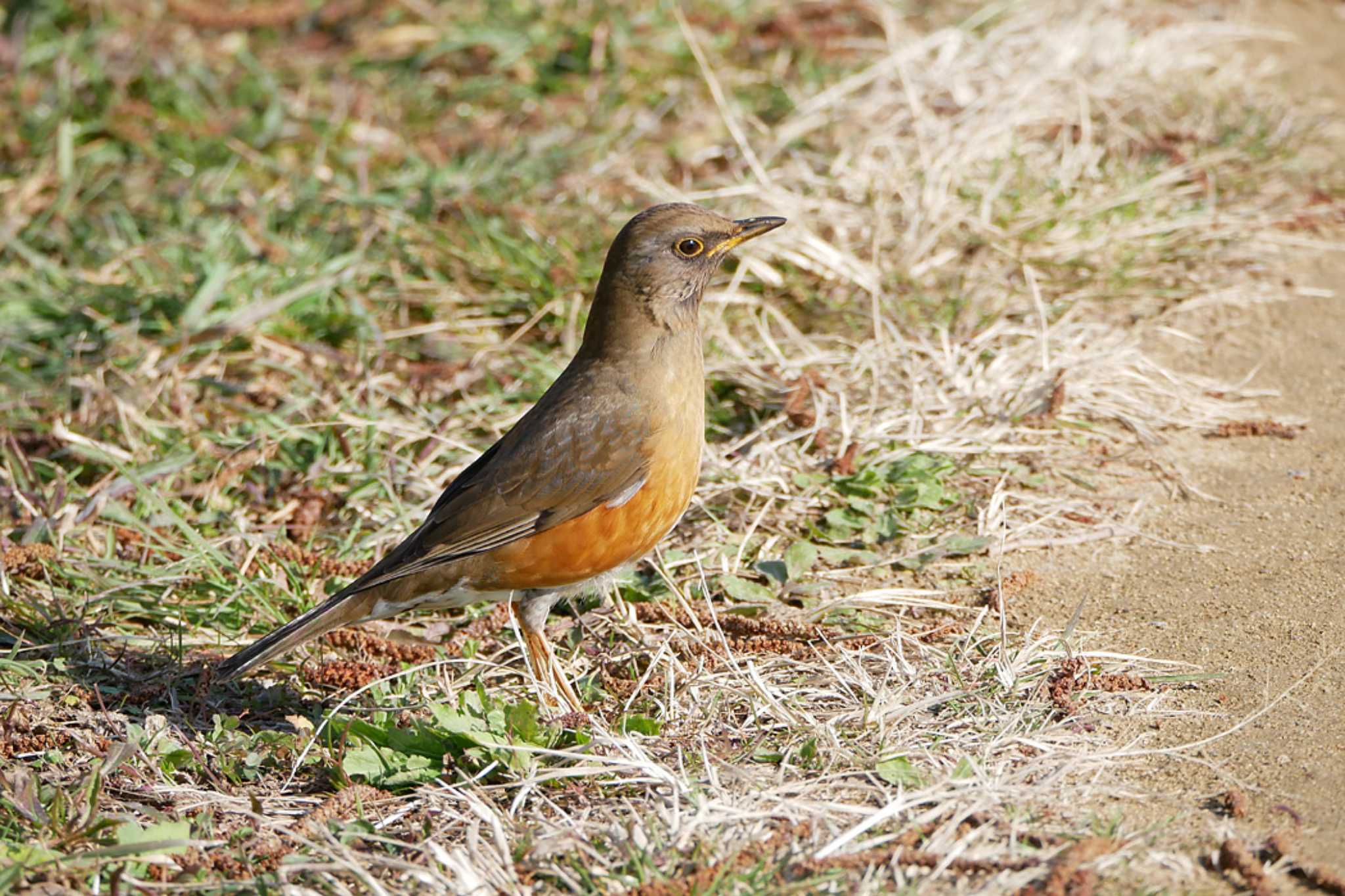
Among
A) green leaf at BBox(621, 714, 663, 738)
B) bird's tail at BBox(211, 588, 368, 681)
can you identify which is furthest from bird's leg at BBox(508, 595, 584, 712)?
bird's tail at BBox(211, 588, 368, 681)

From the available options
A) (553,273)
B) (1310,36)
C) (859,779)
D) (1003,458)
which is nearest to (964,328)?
(1003,458)

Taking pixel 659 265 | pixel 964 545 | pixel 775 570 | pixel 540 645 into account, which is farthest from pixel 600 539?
pixel 964 545

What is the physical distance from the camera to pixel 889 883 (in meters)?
3.62

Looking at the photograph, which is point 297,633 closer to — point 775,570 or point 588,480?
point 588,480

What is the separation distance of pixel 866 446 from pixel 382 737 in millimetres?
2335

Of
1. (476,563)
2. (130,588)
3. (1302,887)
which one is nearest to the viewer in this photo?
(1302,887)

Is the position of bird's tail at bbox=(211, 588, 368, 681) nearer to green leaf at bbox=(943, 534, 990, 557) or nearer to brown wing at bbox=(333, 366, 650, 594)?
brown wing at bbox=(333, 366, 650, 594)

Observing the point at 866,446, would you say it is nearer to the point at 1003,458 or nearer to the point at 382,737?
the point at 1003,458

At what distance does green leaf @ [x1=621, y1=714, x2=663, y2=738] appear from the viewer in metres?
4.42

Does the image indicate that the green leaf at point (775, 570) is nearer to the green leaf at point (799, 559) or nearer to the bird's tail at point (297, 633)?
the green leaf at point (799, 559)

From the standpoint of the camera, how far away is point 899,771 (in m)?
4.03

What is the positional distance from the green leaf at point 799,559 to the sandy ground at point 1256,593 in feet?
2.42

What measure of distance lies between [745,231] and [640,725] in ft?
5.69

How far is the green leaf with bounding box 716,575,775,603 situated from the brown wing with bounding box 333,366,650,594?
0.65 meters
